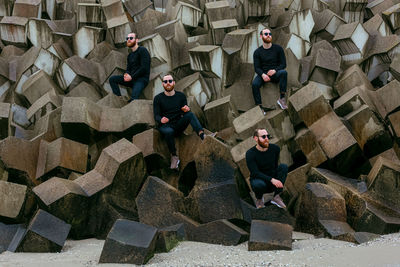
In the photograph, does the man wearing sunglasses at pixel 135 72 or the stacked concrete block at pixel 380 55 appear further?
the stacked concrete block at pixel 380 55

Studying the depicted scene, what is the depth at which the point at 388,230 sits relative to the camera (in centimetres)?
793

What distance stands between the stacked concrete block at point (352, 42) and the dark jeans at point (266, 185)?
3758mm

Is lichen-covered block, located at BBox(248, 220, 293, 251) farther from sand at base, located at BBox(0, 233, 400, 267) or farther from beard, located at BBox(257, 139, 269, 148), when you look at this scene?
beard, located at BBox(257, 139, 269, 148)

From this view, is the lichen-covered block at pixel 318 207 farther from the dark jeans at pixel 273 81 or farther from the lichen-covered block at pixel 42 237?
the lichen-covered block at pixel 42 237

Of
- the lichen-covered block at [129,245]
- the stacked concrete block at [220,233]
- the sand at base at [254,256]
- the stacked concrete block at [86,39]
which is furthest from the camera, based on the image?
the stacked concrete block at [86,39]

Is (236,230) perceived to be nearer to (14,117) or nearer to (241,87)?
(241,87)

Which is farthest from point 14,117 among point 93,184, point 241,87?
point 241,87

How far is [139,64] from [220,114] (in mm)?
1567

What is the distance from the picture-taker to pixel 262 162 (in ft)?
26.7

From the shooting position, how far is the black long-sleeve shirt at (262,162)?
26.4ft

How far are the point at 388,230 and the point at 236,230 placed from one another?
1.70 metres

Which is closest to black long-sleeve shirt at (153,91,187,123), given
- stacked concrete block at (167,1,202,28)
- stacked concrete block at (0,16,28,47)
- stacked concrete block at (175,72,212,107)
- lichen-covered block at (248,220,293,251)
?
stacked concrete block at (175,72,212,107)

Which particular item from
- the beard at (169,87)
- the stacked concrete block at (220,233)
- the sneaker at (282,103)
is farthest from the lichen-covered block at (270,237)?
the beard at (169,87)

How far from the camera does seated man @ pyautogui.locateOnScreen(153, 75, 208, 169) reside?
363 inches
